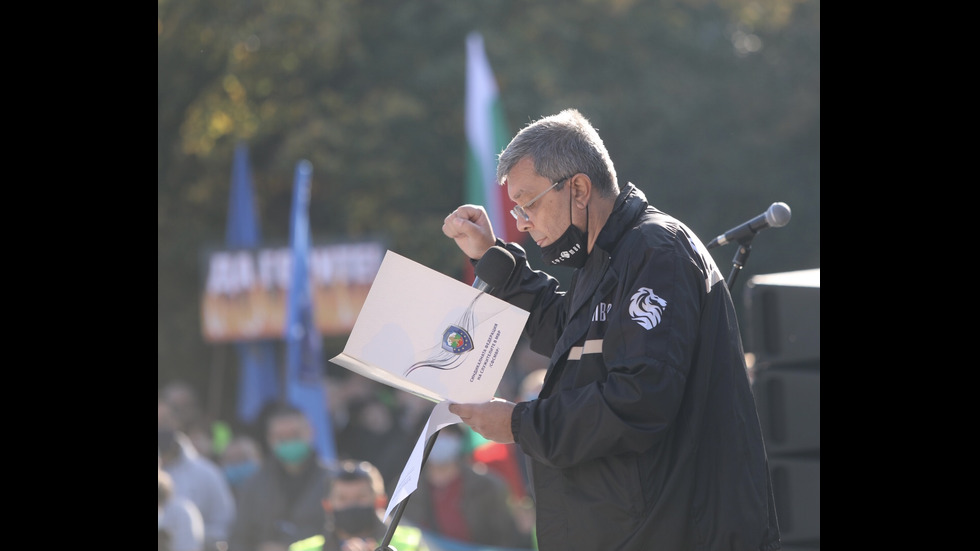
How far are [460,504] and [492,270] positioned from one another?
568cm

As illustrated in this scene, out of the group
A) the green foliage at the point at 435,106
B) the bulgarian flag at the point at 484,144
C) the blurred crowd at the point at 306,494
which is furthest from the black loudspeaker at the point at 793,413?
the green foliage at the point at 435,106

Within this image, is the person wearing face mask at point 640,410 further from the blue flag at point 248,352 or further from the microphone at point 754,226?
the blue flag at point 248,352

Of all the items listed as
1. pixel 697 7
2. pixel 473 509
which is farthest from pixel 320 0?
pixel 473 509

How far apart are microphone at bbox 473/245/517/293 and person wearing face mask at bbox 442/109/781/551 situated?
256mm

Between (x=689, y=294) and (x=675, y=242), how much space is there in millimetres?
165

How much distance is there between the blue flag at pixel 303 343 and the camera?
1115 centimetres

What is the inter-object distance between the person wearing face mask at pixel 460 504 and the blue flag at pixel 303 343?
184 centimetres

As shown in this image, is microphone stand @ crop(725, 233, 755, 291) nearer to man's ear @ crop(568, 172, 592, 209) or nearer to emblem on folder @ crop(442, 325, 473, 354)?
man's ear @ crop(568, 172, 592, 209)

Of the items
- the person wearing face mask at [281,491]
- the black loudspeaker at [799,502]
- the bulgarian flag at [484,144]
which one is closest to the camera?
the black loudspeaker at [799,502]

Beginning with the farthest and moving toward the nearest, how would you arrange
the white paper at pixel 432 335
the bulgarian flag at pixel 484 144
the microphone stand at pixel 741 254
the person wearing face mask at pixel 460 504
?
1. the bulgarian flag at pixel 484 144
2. the person wearing face mask at pixel 460 504
3. the microphone stand at pixel 741 254
4. the white paper at pixel 432 335

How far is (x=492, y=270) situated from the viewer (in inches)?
140

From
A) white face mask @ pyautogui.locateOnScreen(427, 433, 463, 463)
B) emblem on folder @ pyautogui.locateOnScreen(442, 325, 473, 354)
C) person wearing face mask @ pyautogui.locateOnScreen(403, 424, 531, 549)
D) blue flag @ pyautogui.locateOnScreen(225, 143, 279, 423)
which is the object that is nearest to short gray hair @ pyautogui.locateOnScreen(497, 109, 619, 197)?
emblem on folder @ pyautogui.locateOnScreen(442, 325, 473, 354)

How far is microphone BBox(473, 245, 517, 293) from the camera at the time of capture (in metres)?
3.52
